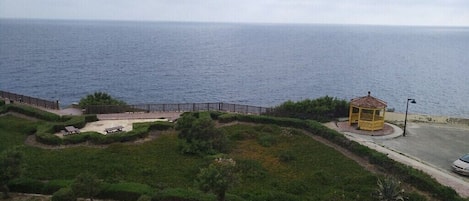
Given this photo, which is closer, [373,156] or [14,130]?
[373,156]

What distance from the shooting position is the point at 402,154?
26547 millimetres

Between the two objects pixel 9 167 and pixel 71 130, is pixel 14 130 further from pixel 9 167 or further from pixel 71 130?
pixel 9 167

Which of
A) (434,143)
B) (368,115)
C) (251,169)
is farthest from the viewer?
(368,115)

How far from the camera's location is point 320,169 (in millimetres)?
23406

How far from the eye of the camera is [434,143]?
29094 millimetres

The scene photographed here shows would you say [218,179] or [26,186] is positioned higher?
[218,179]

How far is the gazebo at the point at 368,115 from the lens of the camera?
32219 millimetres

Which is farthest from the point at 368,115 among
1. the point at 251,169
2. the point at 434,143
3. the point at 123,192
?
the point at 123,192

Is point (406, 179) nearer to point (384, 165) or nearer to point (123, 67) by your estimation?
point (384, 165)

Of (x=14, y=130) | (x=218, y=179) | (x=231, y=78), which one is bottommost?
(x=14, y=130)

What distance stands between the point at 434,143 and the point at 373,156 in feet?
24.5

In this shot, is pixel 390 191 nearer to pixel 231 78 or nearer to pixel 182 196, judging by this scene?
pixel 182 196

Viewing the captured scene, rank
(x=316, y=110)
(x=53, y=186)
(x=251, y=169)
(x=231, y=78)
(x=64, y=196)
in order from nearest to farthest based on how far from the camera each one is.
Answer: (x=64, y=196) → (x=53, y=186) → (x=251, y=169) → (x=316, y=110) → (x=231, y=78)

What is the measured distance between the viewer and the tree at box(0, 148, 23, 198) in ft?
61.4
